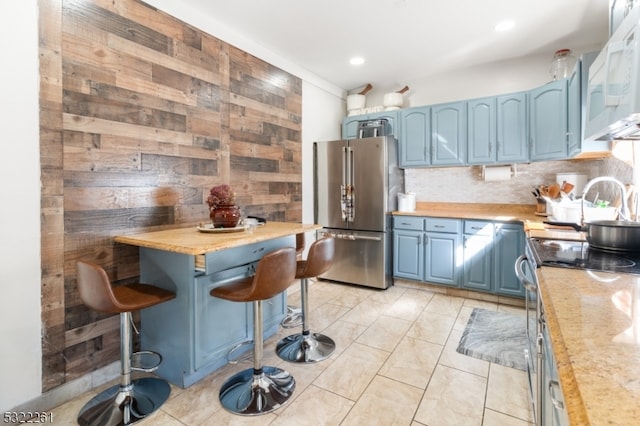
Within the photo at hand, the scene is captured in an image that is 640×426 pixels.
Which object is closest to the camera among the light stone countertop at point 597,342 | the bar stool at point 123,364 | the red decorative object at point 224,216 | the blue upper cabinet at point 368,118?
the light stone countertop at point 597,342

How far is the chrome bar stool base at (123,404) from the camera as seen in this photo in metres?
1.69

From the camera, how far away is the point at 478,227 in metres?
3.43

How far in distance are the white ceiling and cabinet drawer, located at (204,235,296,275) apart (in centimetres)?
193

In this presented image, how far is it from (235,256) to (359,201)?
2122 millimetres

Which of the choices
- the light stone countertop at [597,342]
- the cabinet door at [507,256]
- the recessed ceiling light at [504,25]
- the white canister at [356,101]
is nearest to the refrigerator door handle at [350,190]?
the white canister at [356,101]

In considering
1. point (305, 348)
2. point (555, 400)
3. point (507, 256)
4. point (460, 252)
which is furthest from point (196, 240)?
point (507, 256)

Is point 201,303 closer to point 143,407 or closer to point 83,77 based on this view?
point 143,407

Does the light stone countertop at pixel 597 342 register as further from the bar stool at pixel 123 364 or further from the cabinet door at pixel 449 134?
the cabinet door at pixel 449 134

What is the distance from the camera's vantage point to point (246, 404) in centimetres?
181

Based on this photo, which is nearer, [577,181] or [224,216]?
[224,216]

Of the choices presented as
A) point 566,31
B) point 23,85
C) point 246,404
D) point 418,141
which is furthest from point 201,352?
point 566,31

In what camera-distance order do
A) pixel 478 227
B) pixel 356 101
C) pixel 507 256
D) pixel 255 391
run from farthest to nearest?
1. pixel 356 101
2. pixel 478 227
3. pixel 507 256
4. pixel 255 391

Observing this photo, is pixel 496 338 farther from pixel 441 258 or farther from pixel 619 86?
pixel 619 86

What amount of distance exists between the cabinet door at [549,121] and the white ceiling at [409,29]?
1.70 ft
